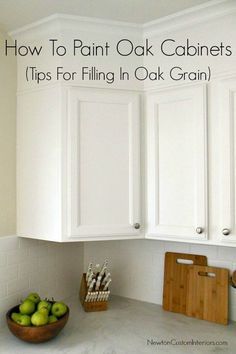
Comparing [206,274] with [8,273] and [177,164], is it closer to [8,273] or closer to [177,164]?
[177,164]

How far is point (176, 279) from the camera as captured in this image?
5.95ft

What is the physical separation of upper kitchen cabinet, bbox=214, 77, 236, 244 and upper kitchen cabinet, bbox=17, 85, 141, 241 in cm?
40

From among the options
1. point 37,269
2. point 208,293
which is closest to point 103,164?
point 37,269

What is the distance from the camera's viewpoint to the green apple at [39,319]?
4.70ft

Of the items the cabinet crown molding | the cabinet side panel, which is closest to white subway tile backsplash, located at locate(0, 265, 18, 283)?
the cabinet side panel

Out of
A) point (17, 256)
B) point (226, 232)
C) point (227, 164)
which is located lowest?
point (17, 256)

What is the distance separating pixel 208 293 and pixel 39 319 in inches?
34.1

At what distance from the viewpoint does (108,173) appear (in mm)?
1597

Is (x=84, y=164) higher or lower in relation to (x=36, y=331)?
higher

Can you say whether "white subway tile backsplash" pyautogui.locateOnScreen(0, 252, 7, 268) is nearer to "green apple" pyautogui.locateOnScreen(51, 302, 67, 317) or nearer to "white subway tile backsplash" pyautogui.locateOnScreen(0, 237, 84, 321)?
"white subway tile backsplash" pyautogui.locateOnScreen(0, 237, 84, 321)

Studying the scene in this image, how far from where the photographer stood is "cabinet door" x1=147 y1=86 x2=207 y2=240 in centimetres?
149

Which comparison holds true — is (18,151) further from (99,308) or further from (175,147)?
(99,308)

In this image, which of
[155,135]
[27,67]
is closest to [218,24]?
[155,135]

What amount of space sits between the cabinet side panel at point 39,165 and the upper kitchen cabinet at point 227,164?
0.74m
